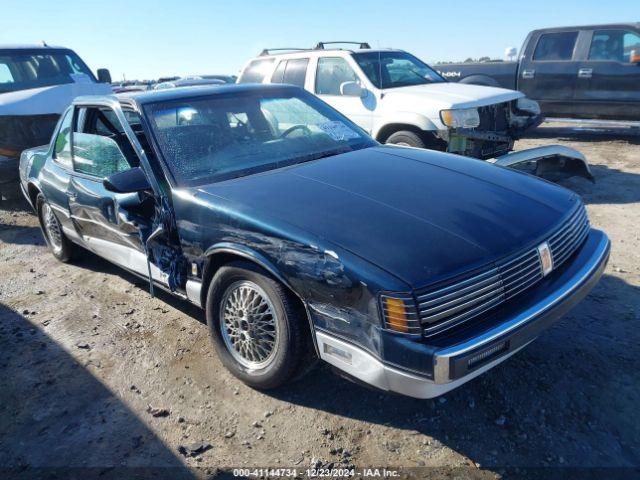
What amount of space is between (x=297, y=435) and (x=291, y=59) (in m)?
6.37

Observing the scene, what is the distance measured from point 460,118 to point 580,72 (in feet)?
15.6

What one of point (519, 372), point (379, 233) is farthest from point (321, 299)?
point (519, 372)

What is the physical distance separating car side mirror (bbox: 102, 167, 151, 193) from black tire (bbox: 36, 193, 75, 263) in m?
2.12

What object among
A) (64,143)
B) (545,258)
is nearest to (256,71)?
(64,143)

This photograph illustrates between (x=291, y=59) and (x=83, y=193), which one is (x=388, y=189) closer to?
(x=83, y=193)

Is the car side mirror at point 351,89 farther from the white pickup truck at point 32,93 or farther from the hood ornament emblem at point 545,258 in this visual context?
the hood ornament emblem at point 545,258

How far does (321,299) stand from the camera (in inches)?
95.3

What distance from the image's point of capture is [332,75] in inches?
291

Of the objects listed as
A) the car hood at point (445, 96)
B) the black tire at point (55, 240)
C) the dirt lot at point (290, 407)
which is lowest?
the dirt lot at point (290, 407)

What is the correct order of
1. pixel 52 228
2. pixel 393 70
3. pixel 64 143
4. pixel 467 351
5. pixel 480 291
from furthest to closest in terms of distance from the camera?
pixel 393 70, pixel 52 228, pixel 64 143, pixel 480 291, pixel 467 351

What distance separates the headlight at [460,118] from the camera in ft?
20.3

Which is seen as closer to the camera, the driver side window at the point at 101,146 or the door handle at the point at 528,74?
the driver side window at the point at 101,146

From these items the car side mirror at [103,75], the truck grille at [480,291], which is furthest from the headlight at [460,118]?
the car side mirror at [103,75]

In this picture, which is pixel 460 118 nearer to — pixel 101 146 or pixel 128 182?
pixel 101 146
